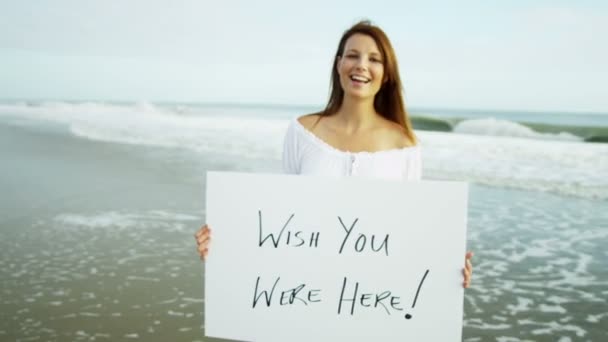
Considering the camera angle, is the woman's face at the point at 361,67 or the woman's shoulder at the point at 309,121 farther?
the woman's shoulder at the point at 309,121

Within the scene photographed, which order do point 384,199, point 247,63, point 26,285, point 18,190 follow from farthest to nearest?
1. point 247,63
2. point 18,190
3. point 26,285
4. point 384,199

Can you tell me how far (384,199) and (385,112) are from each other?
1.44 feet

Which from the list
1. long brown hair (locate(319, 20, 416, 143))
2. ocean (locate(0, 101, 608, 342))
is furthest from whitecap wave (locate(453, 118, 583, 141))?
long brown hair (locate(319, 20, 416, 143))

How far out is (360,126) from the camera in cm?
176

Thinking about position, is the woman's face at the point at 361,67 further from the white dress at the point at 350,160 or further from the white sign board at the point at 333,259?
the white sign board at the point at 333,259

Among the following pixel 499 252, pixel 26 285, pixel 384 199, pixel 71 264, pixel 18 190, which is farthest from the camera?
pixel 18 190

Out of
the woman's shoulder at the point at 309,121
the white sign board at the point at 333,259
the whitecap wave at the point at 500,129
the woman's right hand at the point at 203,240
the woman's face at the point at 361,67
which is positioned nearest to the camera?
the white sign board at the point at 333,259

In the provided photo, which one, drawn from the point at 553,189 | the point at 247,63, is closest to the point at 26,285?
the point at 553,189

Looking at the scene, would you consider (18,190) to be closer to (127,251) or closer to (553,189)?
(127,251)

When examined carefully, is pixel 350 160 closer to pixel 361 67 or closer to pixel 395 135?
pixel 395 135

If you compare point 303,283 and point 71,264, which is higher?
point 303,283

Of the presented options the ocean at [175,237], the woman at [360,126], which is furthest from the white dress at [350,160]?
the ocean at [175,237]

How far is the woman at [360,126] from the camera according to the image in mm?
1678

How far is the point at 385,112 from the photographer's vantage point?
6.00 feet
